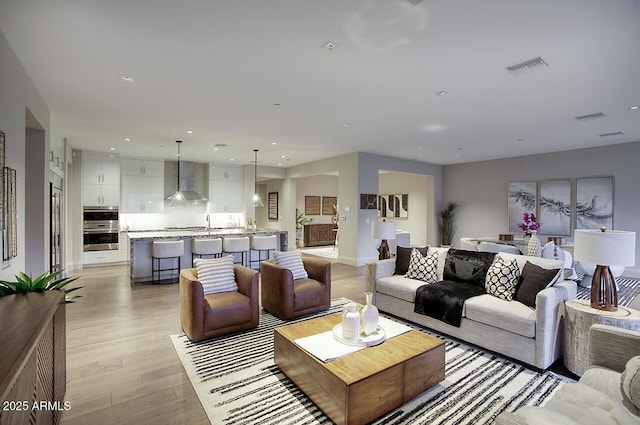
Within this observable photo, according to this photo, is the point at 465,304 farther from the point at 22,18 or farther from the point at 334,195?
the point at 334,195

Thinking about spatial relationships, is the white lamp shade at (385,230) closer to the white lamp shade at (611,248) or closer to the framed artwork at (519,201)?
the white lamp shade at (611,248)

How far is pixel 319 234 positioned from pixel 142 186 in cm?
616

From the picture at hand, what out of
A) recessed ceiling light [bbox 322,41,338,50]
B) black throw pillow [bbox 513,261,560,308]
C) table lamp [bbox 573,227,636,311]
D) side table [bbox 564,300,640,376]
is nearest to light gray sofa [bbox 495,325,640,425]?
side table [bbox 564,300,640,376]

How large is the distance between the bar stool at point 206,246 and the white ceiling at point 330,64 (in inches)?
83.9

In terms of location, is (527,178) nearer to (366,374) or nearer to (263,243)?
(263,243)

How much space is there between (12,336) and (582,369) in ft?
12.5

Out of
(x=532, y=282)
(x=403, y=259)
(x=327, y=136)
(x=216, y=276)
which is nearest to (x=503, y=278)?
(x=532, y=282)

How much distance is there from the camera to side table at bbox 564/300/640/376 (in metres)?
2.40

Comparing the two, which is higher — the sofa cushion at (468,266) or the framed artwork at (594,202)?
the framed artwork at (594,202)

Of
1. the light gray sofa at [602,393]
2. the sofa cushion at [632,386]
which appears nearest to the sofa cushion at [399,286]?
the light gray sofa at [602,393]

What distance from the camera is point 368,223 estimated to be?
7953mm

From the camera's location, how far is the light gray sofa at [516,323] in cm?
271

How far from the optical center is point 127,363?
288 centimetres

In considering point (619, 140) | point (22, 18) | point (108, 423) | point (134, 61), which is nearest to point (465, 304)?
point (108, 423)
